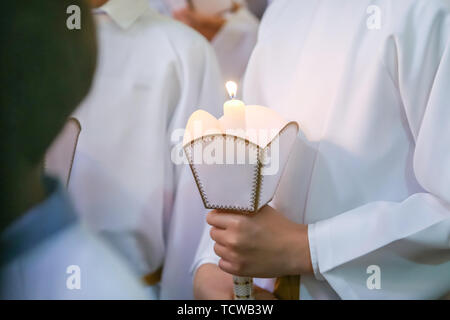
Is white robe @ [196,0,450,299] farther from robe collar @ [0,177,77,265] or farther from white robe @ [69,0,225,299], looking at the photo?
robe collar @ [0,177,77,265]

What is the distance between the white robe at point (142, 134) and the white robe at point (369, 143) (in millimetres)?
191

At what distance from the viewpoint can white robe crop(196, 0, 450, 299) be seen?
2.35 feet

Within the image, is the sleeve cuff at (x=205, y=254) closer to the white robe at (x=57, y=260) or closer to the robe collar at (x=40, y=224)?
the white robe at (x=57, y=260)

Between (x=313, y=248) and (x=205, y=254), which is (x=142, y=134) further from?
(x=313, y=248)

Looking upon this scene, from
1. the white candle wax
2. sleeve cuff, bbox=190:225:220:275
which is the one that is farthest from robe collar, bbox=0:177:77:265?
the white candle wax

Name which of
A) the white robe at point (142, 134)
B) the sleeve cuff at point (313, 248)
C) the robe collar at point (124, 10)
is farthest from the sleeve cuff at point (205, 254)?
the robe collar at point (124, 10)

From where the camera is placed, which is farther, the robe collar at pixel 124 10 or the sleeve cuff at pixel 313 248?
the robe collar at pixel 124 10

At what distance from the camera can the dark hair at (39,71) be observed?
94 cm

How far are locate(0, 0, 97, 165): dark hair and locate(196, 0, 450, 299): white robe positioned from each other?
375 millimetres

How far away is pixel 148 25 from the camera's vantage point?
98 centimetres

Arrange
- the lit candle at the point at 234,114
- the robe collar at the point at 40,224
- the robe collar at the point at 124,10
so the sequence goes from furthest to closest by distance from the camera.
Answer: the robe collar at the point at 124,10 → the robe collar at the point at 40,224 → the lit candle at the point at 234,114

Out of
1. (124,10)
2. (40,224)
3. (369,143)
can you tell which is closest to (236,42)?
(124,10)

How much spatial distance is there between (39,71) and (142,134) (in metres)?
0.22
